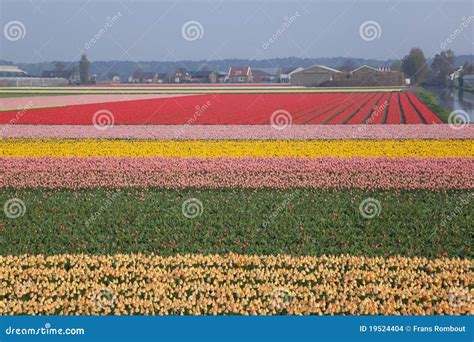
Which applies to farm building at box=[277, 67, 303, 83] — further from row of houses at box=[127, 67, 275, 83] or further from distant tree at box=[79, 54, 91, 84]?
distant tree at box=[79, 54, 91, 84]

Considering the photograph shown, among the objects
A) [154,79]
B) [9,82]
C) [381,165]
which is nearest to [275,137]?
[381,165]

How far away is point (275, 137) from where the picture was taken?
79.6 ft

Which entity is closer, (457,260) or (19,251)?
(457,260)

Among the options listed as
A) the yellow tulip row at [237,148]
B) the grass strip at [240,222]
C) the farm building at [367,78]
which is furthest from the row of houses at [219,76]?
the grass strip at [240,222]

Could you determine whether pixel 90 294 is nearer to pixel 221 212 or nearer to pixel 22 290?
pixel 22 290

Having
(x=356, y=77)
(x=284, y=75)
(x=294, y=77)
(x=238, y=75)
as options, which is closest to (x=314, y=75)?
(x=294, y=77)

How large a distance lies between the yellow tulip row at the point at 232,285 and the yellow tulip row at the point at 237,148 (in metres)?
9.73

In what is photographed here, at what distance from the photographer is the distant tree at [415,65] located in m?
93.7

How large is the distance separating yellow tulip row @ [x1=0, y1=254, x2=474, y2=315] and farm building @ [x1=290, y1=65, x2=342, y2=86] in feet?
272

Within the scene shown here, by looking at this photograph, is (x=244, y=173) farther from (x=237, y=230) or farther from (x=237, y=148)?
(x=237, y=148)

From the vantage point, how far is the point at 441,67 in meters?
110

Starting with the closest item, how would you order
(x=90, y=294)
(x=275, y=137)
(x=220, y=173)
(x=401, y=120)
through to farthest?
(x=90, y=294) < (x=220, y=173) < (x=275, y=137) < (x=401, y=120)

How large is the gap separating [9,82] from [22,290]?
87.8 metres

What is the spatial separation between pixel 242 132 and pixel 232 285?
57.6ft
